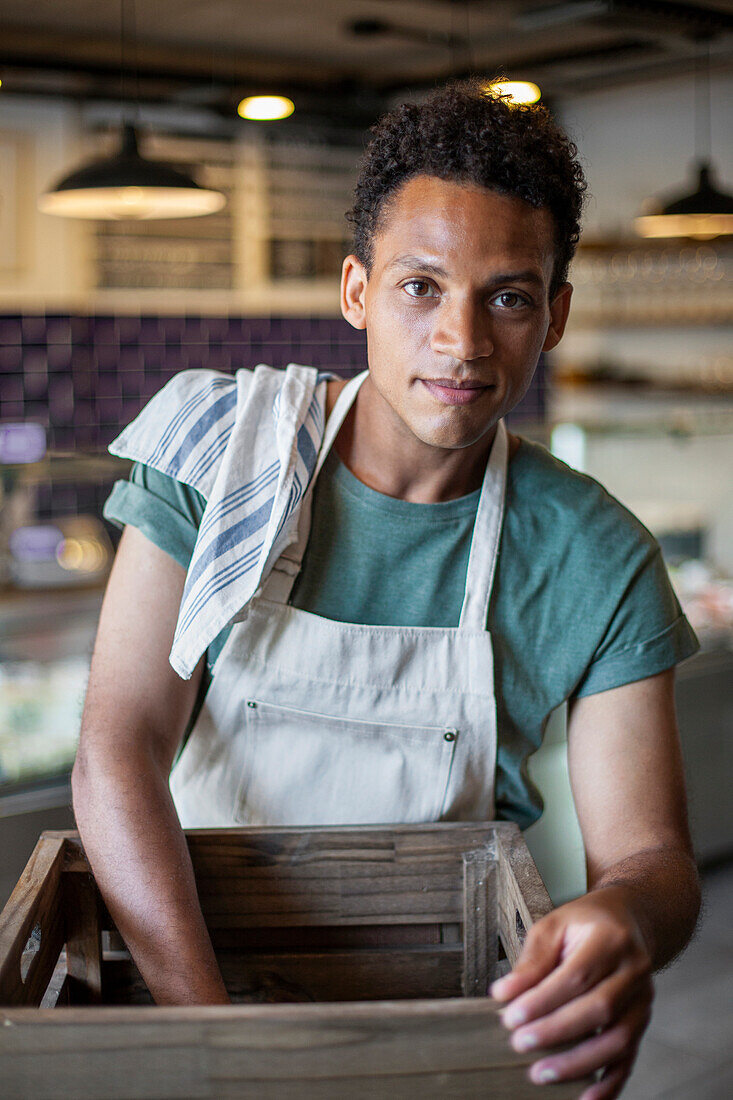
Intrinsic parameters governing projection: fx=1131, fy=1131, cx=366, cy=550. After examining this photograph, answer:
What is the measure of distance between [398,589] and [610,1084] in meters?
0.62

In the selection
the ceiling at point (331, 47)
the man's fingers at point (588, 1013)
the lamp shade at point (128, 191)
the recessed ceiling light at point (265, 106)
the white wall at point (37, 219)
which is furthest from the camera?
the white wall at point (37, 219)

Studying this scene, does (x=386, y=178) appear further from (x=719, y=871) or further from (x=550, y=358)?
(x=550, y=358)

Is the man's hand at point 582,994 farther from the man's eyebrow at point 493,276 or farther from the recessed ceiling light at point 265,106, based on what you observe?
the recessed ceiling light at point 265,106

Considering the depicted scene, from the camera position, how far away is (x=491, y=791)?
1244mm

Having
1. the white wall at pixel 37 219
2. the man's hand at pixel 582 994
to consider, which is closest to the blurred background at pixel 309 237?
the white wall at pixel 37 219

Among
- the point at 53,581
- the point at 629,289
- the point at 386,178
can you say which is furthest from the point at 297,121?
the point at 386,178

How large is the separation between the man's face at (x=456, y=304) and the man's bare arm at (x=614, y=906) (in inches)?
13.6

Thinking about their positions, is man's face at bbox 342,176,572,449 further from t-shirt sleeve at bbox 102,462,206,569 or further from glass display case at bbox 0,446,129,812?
glass display case at bbox 0,446,129,812

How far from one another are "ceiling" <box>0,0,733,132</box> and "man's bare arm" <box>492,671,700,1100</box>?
343cm

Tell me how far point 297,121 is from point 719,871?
4.38m

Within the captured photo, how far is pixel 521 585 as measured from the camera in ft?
4.01

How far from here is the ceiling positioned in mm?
4555

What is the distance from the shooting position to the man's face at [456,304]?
1042 mm

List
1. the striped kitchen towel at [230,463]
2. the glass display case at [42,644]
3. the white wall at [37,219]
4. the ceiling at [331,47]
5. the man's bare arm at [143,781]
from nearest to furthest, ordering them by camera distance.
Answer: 1. the man's bare arm at [143,781]
2. the striped kitchen towel at [230,463]
3. the glass display case at [42,644]
4. the ceiling at [331,47]
5. the white wall at [37,219]
